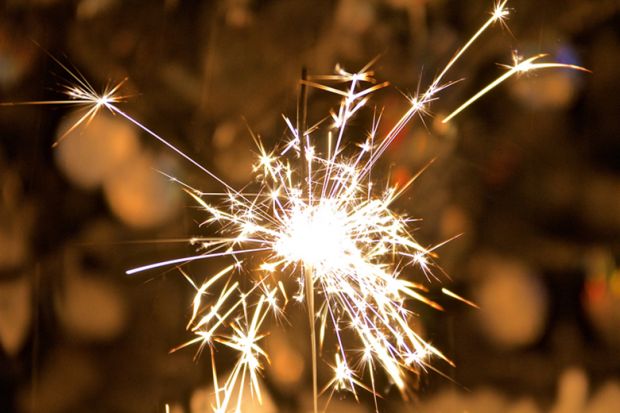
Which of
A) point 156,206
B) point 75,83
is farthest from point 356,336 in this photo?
point 75,83

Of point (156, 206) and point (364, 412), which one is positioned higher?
point (156, 206)

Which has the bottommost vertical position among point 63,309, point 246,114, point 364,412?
point 364,412

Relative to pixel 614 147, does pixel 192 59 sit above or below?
Answer: above

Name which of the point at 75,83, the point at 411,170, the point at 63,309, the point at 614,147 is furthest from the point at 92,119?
the point at 614,147

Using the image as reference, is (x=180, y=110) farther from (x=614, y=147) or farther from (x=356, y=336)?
(x=614, y=147)

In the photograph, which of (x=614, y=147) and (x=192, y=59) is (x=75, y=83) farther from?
(x=614, y=147)
